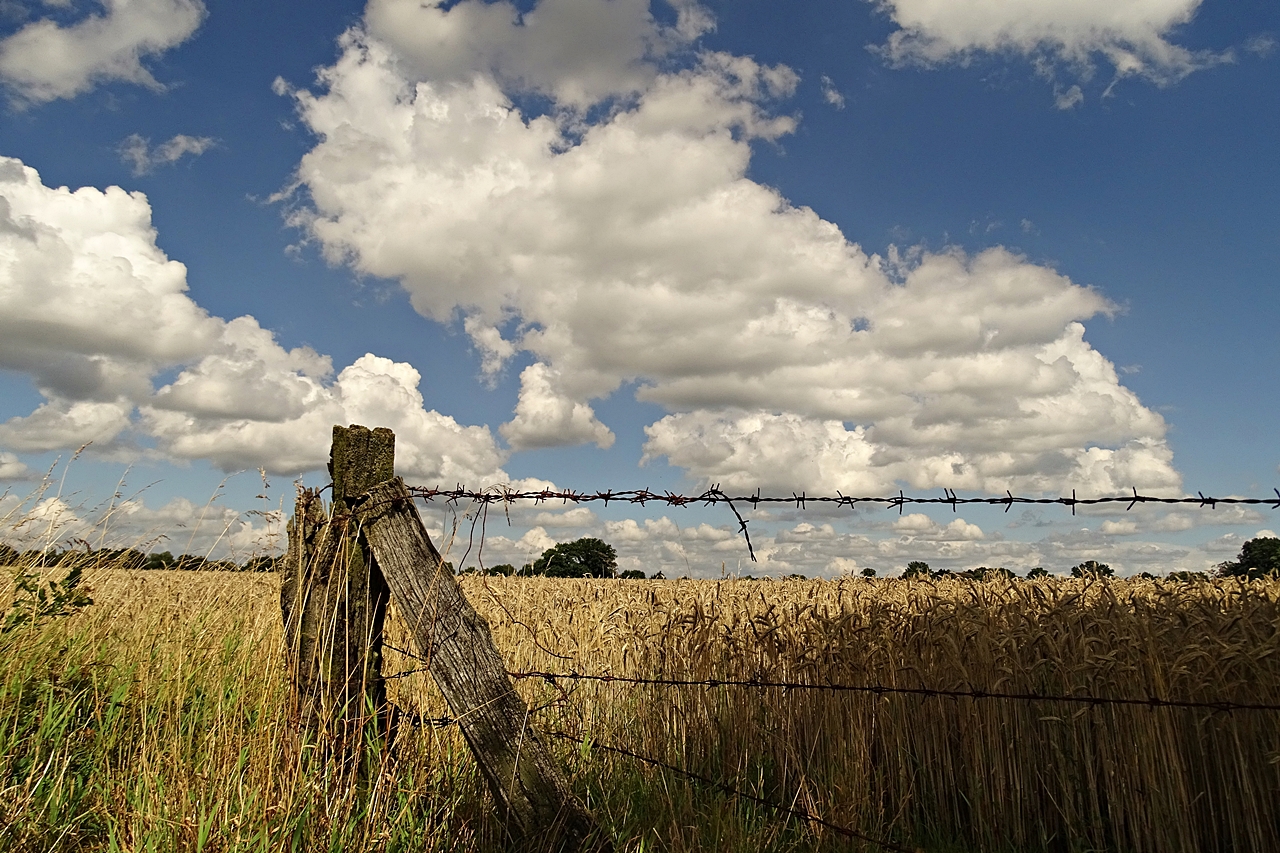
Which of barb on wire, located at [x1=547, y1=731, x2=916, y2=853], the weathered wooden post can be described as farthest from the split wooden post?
barb on wire, located at [x1=547, y1=731, x2=916, y2=853]

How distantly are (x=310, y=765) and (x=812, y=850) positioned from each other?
96.9 inches

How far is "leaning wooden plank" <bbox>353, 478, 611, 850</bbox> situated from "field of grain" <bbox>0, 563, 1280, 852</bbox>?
0.36 meters

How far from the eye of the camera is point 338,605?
3795 mm

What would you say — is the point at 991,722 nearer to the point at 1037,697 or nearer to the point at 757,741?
the point at 757,741

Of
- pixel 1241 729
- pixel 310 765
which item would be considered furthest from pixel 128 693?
pixel 1241 729

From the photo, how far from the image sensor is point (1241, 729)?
4.21 metres

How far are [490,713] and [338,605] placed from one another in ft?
3.13

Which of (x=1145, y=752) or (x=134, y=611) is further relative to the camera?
(x=134, y=611)

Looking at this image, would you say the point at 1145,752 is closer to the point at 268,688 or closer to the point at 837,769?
the point at 837,769

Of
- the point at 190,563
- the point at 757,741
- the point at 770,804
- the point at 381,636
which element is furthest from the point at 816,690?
the point at 190,563

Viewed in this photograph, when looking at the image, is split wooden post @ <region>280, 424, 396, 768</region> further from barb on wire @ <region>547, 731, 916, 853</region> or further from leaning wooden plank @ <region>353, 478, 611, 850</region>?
barb on wire @ <region>547, 731, 916, 853</region>

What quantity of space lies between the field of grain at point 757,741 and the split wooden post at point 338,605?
0.16 m

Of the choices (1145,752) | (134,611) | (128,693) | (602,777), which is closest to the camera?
(1145,752)

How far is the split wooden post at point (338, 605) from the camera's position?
377cm
